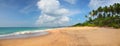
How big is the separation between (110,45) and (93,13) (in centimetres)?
2161

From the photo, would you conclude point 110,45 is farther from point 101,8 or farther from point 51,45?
point 101,8

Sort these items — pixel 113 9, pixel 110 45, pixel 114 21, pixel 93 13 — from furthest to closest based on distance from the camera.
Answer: pixel 93 13 < pixel 113 9 < pixel 114 21 < pixel 110 45

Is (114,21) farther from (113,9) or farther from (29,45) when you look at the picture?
(29,45)

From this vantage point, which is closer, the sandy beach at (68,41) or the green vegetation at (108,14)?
the sandy beach at (68,41)

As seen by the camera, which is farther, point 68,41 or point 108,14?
point 108,14

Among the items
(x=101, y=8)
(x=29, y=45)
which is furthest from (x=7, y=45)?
(x=101, y=8)

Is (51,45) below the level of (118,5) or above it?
below

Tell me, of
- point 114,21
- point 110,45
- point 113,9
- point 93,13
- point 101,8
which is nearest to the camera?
point 110,45

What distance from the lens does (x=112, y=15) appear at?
74.3ft

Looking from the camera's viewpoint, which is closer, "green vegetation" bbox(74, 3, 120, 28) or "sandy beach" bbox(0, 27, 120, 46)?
"sandy beach" bbox(0, 27, 120, 46)

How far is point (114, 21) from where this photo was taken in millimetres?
20359

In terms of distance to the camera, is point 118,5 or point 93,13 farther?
point 93,13

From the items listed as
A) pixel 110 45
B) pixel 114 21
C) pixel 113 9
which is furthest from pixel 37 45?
pixel 113 9

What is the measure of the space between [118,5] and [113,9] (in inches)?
38.5
